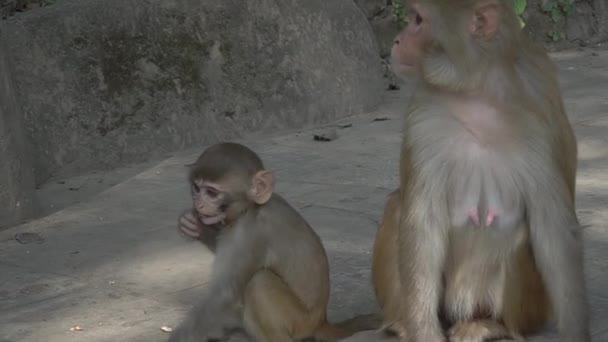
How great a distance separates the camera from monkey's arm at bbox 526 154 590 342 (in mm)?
4676

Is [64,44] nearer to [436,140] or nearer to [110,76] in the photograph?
[110,76]

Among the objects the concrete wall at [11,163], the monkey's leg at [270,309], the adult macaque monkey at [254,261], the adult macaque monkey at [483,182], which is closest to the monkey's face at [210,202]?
the adult macaque monkey at [254,261]

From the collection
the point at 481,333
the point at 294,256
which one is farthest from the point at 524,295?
the point at 294,256

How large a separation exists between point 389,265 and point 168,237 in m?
2.38

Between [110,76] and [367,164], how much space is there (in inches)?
72.4

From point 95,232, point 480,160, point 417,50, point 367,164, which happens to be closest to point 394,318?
point 480,160

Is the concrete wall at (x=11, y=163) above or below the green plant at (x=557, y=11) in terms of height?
above

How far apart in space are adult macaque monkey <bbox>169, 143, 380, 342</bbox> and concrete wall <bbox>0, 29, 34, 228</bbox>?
2.47 m

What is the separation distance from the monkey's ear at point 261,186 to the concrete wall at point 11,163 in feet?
8.75

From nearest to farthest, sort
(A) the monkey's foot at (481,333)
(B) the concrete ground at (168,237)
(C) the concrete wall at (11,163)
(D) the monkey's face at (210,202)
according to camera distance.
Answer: (A) the monkey's foot at (481,333) < (D) the monkey's face at (210,202) < (B) the concrete ground at (168,237) < (C) the concrete wall at (11,163)

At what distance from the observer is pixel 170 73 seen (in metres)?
9.27

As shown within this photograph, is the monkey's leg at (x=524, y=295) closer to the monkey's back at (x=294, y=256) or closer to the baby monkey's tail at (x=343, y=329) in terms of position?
the baby monkey's tail at (x=343, y=329)

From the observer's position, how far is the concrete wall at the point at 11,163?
7.55 m

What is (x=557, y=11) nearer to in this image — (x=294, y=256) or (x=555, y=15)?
(x=555, y=15)
